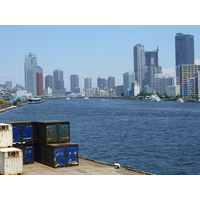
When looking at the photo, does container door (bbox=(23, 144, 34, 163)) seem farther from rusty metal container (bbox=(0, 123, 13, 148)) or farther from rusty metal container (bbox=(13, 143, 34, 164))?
rusty metal container (bbox=(0, 123, 13, 148))

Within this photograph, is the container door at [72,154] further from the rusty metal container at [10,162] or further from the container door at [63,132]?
the rusty metal container at [10,162]

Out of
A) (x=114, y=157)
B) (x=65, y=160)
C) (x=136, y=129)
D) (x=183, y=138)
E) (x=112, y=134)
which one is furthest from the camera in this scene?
(x=136, y=129)

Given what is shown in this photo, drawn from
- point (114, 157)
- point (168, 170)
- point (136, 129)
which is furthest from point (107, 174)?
point (136, 129)

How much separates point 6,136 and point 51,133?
2.79m

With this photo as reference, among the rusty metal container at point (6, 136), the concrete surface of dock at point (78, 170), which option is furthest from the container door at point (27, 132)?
the rusty metal container at point (6, 136)

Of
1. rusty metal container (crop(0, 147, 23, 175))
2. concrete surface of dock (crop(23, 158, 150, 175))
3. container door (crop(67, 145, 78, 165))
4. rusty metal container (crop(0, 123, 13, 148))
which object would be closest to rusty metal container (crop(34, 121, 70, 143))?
container door (crop(67, 145, 78, 165))

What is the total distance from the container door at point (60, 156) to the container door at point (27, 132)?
94.8 inches

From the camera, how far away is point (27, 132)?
22.1 m

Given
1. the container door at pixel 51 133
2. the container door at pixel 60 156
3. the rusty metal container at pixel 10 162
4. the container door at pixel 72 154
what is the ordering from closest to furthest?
1. the rusty metal container at pixel 10 162
2. the container door at pixel 60 156
3. the container door at pixel 72 154
4. the container door at pixel 51 133

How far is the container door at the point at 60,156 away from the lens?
67.2 ft

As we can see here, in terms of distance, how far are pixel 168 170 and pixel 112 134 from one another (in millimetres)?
20167
